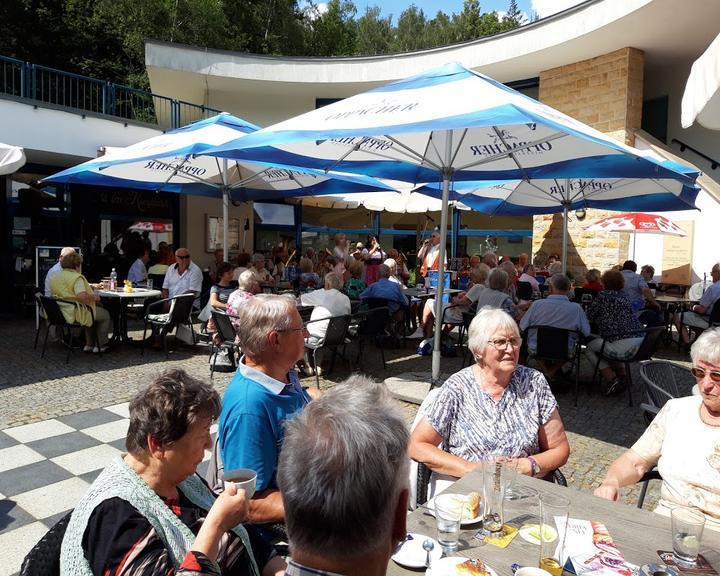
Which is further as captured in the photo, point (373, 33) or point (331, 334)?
point (373, 33)

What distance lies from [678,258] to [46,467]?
11.9 metres

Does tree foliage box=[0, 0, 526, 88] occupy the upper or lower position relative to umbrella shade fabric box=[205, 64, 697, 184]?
upper

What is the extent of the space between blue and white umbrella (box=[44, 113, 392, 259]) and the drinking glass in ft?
17.7

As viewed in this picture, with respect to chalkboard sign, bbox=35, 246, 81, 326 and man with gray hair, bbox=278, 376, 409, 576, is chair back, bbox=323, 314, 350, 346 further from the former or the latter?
chalkboard sign, bbox=35, 246, 81, 326

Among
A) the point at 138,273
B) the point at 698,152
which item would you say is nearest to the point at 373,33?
the point at 698,152

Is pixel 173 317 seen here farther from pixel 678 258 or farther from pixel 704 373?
pixel 678 258

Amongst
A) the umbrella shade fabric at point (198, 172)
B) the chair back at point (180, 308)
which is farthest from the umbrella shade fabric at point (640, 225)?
the chair back at point (180, 308)

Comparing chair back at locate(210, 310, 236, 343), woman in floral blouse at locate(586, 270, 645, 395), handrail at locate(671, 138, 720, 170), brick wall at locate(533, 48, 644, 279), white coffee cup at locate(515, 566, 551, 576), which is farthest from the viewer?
handrail at locate(671, 138, 720, 170)

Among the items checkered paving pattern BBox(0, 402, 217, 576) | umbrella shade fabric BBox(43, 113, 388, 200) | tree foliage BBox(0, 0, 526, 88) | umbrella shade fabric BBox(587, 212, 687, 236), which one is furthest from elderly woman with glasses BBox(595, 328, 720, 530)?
tree foliage BBox(0, 0, 526, 88)

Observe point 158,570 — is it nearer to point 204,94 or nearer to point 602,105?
point 602,105

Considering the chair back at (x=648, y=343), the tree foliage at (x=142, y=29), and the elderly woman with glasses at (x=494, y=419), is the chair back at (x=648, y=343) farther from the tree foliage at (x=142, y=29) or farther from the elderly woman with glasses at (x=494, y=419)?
the tree foliage at (x=142, y=29)

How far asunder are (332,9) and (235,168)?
104 feet

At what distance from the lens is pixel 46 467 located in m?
3.87

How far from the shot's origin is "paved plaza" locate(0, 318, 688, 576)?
11.0ft
